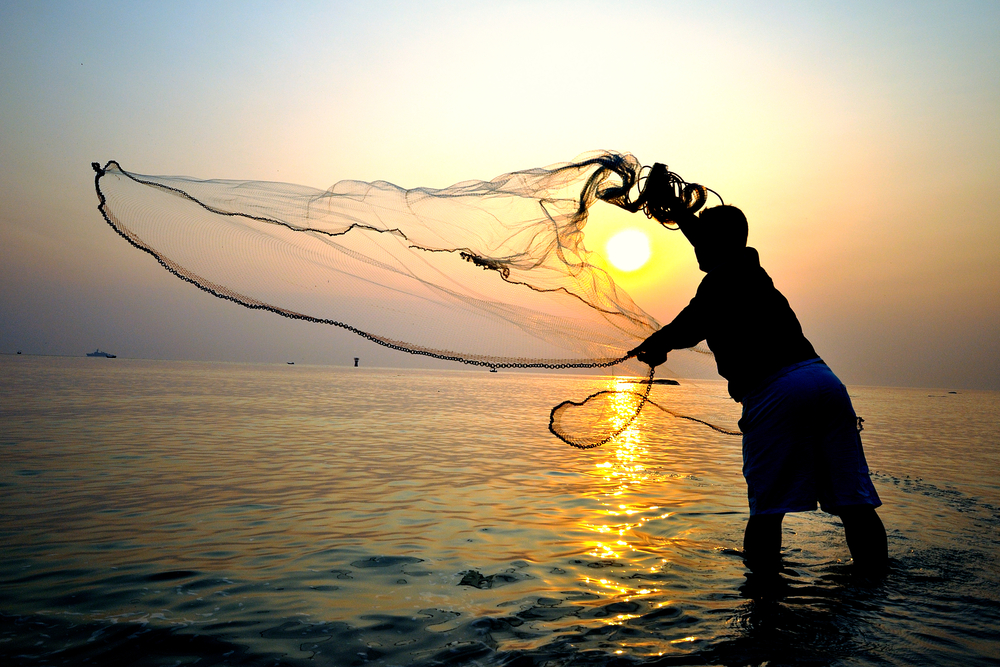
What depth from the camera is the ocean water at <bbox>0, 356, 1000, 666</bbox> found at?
309 cm

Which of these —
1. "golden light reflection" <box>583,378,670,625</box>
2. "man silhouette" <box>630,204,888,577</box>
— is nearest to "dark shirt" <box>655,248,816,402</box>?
"man silhouette" <box>630,204,888,577</box>

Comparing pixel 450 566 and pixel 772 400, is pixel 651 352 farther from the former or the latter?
pixel 450 566

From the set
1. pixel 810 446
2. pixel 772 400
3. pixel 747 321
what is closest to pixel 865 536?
pixel 810 446

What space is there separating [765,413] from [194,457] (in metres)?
9.52

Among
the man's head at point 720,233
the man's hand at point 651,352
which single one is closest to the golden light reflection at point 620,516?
the man's hand at point 651,352

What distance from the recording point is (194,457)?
32.4 ft

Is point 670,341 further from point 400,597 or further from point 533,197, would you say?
point 400,597

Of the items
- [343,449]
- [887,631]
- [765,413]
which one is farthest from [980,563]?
[343,449]

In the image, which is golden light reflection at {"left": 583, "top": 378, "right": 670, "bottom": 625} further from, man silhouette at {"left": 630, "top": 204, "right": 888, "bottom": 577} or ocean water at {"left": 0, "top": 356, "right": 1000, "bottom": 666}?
man silhouette at {"left": 630, "top": 204, "right": 888, "bottom": 577}

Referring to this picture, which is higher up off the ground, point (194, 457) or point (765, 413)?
point (765, 413)

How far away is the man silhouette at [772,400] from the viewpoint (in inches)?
144

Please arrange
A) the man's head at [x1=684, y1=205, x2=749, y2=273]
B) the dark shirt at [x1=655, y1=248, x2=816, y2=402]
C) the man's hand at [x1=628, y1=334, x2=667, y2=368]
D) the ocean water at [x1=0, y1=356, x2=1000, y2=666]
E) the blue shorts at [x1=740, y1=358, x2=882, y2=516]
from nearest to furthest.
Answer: the ocean water at [x1=0, y1=356, x2=1000, y2=666], the blue shorts at [x1=740, y1=358, x2=882, y2=516], the dark shirt at [x1=655, y1=248, x2=816, y2=402], the man's head at [x1=684, y1=205, x2=749, y2=273], the man's hand at [x1=628, y1=334, x2=667, y2=368]

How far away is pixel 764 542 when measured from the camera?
389 cm

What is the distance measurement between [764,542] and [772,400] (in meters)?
1.01
